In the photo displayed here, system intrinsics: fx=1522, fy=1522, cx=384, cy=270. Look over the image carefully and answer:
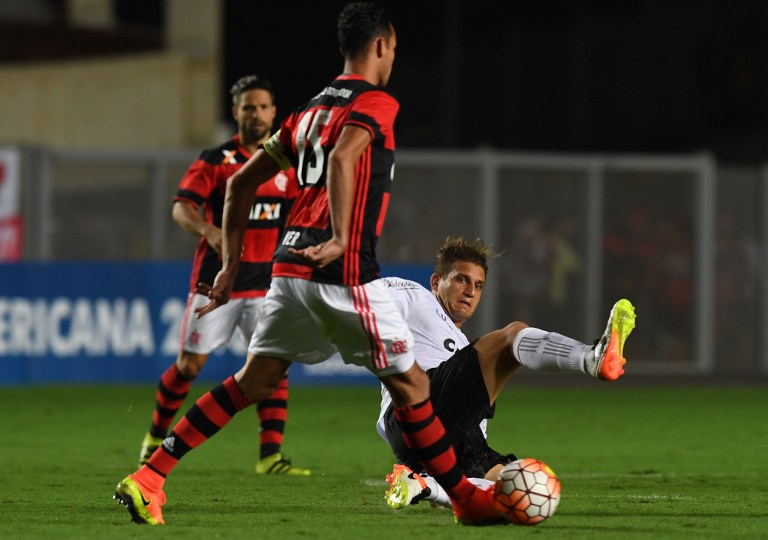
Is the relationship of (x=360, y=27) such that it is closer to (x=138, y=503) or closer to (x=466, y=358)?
(x=466, y=358)

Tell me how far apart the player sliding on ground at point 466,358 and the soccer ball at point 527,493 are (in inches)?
9.7

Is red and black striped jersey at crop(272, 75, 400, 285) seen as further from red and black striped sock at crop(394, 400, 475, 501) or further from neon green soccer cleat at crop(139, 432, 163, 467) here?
neon green soccer cleat at crop(139, 432, 163, 467)

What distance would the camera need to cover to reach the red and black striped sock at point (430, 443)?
5.89 metres

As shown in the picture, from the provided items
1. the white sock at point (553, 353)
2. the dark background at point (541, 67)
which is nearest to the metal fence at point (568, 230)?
the white sock at point (553, 353)

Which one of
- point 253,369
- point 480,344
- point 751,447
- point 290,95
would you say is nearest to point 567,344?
point 480,344

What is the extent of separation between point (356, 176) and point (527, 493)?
1405 millimetres

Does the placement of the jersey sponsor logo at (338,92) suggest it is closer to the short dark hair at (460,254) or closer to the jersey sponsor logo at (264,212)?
the short dark hair at (460,254)

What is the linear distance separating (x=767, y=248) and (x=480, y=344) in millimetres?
13011

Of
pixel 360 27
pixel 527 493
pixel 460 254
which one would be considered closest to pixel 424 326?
pixel 460 254

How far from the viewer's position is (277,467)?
8398 mm

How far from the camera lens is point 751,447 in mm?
10109

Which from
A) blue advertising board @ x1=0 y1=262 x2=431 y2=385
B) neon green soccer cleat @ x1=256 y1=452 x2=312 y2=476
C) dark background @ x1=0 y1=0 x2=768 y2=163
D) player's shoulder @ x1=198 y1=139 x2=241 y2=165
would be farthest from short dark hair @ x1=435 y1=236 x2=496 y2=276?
dark background @ x1=0 y1=0 x2=768 y2=163

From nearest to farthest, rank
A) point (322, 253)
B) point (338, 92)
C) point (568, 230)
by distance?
point (322, 253) < point (338, 92) < point (568, 230)

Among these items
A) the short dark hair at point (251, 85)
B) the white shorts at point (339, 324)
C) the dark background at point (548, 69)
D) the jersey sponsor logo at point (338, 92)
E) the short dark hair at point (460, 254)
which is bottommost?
the white shorts at point (339, 324)
